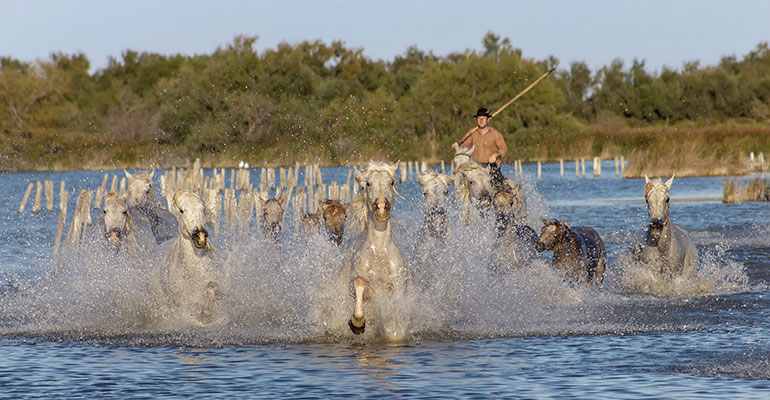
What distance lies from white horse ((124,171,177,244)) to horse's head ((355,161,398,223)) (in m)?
4.89

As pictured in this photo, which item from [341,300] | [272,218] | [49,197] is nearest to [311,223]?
[272,218]

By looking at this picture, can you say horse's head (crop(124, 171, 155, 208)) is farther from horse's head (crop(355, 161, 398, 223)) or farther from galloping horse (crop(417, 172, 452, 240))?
horse's head (crop(355, 161, 398, 223))

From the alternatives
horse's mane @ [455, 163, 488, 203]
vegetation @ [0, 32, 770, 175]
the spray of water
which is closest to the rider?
horse's mane @ [455, 163, 488, 203]

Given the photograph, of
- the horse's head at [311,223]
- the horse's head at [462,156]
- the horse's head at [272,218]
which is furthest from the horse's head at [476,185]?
the horse's head at [272,218]

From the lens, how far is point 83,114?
77.6m

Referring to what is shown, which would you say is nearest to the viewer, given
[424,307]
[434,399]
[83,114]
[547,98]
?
[434,399]

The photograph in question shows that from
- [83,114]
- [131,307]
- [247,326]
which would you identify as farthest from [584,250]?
[83,114]

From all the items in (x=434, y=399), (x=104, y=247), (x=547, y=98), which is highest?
(x=547, y=98)

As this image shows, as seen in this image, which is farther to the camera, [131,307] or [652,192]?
[652,192]

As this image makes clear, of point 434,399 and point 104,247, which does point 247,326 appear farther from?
point 434,399

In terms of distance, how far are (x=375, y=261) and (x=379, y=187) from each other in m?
0.83

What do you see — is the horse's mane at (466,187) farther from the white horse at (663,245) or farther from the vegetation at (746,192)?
the vegetation at (746,192)

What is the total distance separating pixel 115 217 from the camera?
1266 centimetres

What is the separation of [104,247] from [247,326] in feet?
9.93
